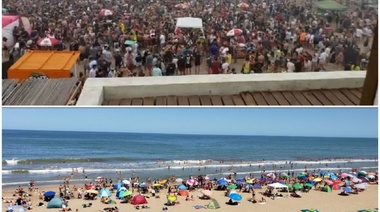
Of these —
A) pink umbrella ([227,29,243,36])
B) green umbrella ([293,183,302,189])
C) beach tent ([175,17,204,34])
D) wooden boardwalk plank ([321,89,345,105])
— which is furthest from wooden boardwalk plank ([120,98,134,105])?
beach tent ([175,17,204,34])

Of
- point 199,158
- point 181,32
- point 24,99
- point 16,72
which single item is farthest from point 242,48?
point 24,99

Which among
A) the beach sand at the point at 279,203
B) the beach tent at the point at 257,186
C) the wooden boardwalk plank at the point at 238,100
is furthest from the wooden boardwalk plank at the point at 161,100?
the beach tent at the point at 257,186

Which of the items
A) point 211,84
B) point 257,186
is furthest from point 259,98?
point 257,186

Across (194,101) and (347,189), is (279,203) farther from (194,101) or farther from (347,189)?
(194,101)

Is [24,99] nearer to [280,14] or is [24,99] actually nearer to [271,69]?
[271,69]

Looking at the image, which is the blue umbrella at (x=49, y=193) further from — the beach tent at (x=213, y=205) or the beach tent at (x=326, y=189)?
the beach tent at (x=326, y=189)

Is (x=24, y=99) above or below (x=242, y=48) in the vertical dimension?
above

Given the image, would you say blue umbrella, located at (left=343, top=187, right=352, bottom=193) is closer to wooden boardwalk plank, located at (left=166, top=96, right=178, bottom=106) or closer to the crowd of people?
the crowd of people
